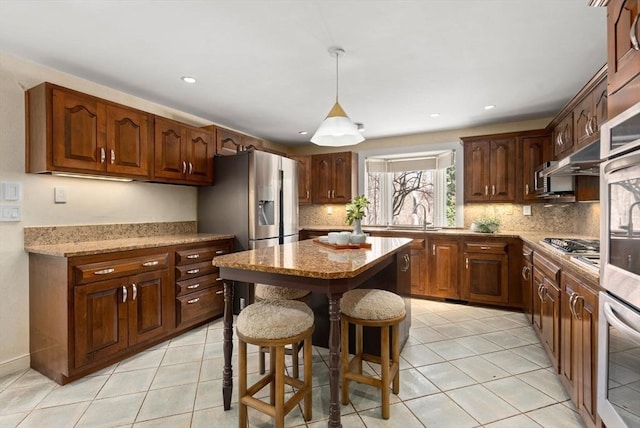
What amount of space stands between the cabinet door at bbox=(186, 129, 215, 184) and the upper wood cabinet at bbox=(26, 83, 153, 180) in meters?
0.58

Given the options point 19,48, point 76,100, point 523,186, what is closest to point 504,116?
point 523,186

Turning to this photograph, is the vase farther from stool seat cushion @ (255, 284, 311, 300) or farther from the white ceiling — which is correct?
the white ceiling

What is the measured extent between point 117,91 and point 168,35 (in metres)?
1.31

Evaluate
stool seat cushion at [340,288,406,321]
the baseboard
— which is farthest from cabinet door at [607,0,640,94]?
the baseboard

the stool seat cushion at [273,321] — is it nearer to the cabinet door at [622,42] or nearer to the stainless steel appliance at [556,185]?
the cabinet door at [622,42]

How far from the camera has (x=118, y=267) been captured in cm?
245

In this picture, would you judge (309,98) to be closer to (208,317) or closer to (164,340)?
(208,317)

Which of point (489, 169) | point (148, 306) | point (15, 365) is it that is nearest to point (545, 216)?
point (489, 169)

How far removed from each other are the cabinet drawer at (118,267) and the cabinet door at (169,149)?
871mm

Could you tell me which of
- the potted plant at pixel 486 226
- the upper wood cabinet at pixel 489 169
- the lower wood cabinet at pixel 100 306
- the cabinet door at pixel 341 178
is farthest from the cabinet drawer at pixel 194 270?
the upper wood cabinet at pixel 489 169

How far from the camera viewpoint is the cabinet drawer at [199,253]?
299 cm

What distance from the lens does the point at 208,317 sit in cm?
332

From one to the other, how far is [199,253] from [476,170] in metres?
3.58

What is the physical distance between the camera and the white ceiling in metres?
1.88
